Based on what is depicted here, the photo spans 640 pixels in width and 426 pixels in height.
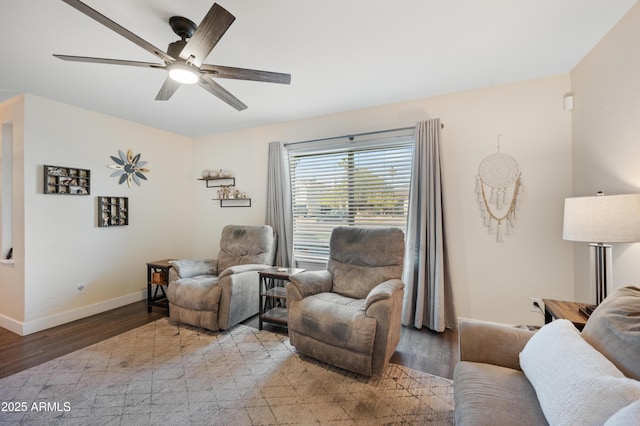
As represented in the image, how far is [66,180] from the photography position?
3.07 metres

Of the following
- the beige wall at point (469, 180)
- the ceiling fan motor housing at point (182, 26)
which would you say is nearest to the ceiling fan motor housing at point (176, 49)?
the ceiling fan motor housing at point (182, 26)

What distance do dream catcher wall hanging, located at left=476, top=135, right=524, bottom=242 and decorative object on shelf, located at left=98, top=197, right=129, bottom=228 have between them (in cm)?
439

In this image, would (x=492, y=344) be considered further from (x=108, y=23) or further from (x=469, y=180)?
(x=108, y=23)

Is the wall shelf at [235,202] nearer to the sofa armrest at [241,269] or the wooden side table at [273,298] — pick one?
the sofa armrest at [241,269]

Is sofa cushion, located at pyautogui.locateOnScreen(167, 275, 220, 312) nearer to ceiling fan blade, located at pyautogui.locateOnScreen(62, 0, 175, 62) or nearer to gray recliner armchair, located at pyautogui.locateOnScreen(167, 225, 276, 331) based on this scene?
gray recliner armchair, located at pyautogui.locateOnScreen(167, 225, 276, 331)

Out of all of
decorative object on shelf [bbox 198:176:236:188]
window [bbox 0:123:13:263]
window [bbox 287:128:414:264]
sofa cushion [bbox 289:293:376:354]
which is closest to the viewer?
sofa cushion [bbox 289:293:376:354]

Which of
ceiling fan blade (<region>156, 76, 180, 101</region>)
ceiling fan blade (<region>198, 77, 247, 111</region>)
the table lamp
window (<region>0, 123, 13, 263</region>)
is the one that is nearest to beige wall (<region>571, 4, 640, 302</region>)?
the table lamp

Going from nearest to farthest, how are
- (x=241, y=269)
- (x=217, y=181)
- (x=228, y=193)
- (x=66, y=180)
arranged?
(x=241, y=269) → (x=66, y=180) → (x=228, y=193) → (x=217, y=181)

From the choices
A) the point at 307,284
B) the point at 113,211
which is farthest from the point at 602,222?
the point at 113,211

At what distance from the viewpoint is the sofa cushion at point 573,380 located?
83 cm

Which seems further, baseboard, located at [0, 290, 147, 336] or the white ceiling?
baseboard, located at [0, 290, 147, 336]

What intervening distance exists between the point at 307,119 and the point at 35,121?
9.80ft

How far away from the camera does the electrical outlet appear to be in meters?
2.56

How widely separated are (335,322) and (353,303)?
0.31 meters
